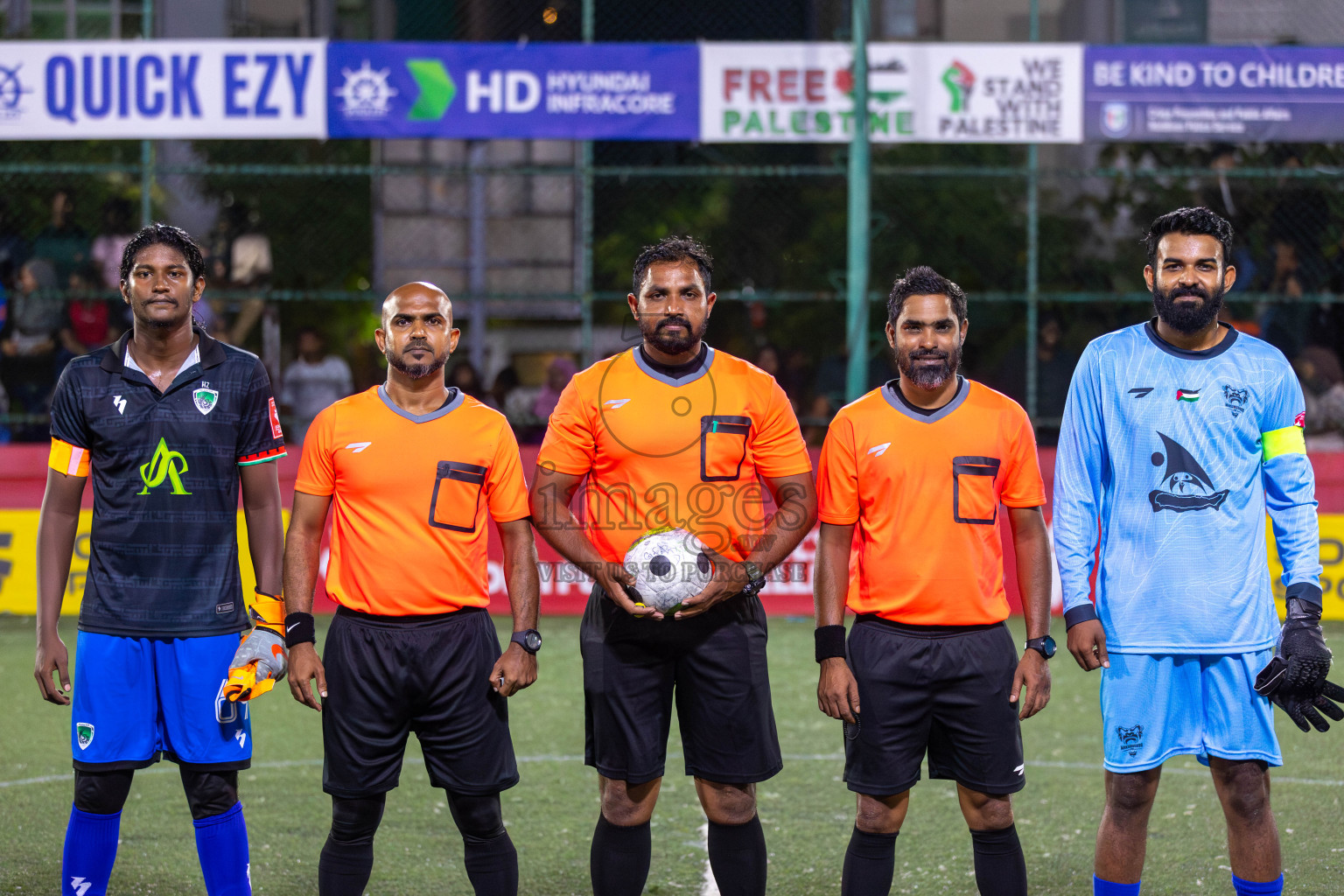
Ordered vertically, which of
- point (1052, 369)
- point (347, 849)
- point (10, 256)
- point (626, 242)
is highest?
point (626, 242)

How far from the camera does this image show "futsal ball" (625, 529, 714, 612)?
4.26 meters

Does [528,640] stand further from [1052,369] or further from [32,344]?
[32,344]

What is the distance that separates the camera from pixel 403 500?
168 inches

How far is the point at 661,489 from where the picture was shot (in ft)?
14.2

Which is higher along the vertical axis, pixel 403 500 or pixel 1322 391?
pixel 1322 391

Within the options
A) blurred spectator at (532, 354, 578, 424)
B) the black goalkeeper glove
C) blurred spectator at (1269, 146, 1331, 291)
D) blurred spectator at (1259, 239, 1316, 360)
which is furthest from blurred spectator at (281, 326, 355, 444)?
the black goalkeeper glove

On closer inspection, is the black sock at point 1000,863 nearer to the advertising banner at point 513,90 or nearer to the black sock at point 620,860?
the black sock at point 620,860

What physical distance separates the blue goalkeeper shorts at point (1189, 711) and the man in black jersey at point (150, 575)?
8.45 ft

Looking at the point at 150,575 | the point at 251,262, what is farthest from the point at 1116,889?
the point at 251,262

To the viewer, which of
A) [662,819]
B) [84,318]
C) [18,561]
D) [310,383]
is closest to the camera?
[662,819]

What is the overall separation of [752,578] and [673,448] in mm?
459

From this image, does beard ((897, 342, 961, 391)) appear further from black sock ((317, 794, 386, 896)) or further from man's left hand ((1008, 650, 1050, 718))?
black sock ((317, 794, 386, 896))

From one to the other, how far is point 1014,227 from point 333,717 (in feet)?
44.0

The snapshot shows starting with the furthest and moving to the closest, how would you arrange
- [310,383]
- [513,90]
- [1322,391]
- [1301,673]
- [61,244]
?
1. [61,244]
2. [310,383]
3. [1322,391]
4. [513,90]
5. [1301,673]
